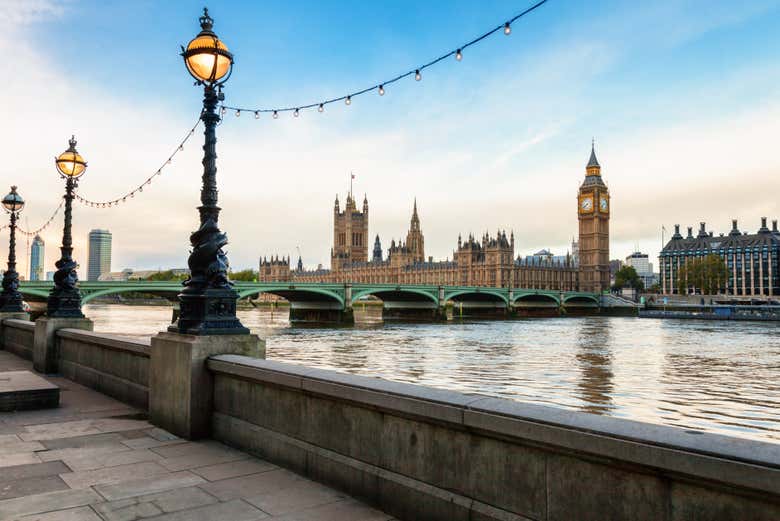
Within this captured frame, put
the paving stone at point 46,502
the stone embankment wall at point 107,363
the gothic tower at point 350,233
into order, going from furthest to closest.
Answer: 1. the gothic tower at point 350,233
2. the stone embankment wall at point 107,363
3. the paving stone at point 46,502

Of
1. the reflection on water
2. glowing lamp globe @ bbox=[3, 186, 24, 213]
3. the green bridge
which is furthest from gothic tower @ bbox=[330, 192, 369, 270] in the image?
glowing lamp globe @ bbox=[3, 186, 24, 213]

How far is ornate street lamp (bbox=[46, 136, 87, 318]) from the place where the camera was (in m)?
10.6

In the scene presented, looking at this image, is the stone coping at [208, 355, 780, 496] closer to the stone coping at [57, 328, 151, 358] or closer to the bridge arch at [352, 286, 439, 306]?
the stone coping at [57, 328, 151, 358]

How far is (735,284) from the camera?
12144 cm

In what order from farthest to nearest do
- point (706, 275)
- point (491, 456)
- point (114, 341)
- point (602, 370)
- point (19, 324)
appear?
point (706, 275) < point (602, 370) < point (19, 324) < point (114, 341) < point (491, 456)

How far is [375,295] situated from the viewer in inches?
2889

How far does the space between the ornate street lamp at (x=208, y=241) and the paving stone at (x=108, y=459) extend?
1.22 meters

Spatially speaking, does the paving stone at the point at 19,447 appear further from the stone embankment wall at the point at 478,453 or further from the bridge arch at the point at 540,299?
the bridge arch at the point at 540,299

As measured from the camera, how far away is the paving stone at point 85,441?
5.05m

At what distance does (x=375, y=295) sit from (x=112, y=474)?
6916 cm

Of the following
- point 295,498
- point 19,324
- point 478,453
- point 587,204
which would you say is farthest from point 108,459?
point 587,204

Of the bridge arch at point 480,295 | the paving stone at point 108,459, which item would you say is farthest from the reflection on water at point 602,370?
the bridge arch at point 480,295

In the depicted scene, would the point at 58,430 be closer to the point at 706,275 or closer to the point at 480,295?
the point at 480,295

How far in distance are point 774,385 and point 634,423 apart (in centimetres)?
1837
